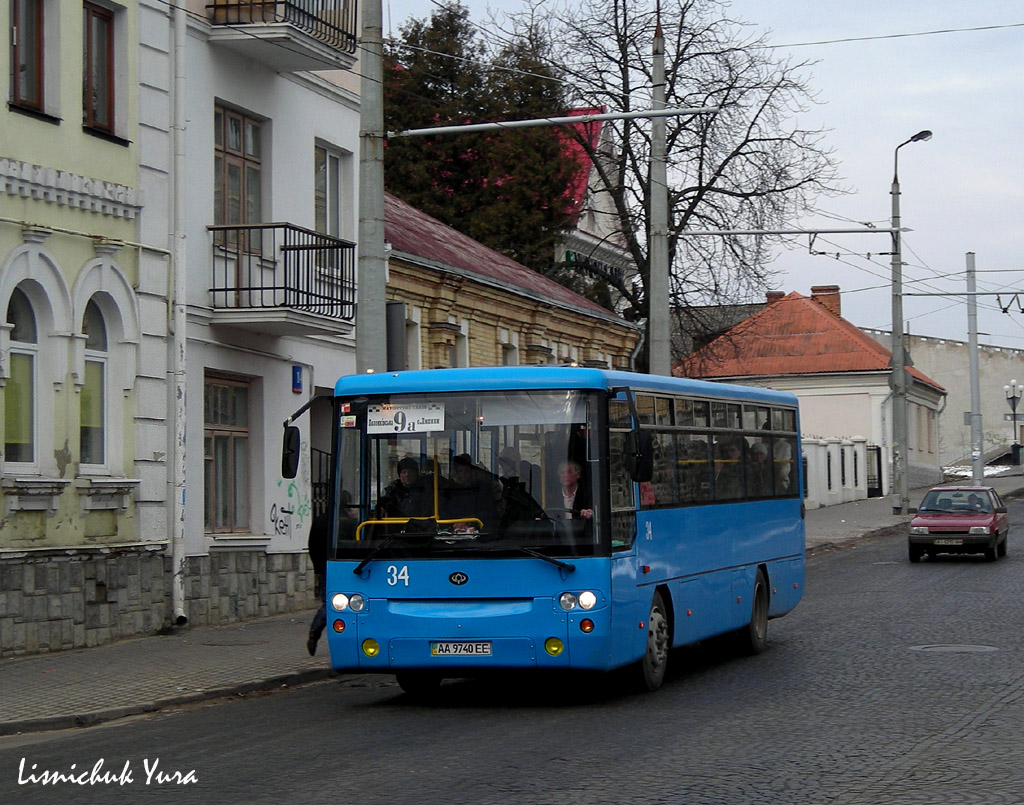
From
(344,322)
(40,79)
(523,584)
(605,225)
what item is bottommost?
(523,584)

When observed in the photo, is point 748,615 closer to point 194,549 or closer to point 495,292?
point 194,549

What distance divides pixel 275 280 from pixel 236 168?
1547 millimetres

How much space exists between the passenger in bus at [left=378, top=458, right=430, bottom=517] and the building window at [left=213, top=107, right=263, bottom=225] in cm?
864

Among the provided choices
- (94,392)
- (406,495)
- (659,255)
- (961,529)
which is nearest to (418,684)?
(406,495)

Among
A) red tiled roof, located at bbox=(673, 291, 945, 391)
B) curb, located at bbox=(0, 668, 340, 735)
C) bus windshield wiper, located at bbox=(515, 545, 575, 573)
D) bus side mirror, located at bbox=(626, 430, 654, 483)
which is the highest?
red tiled roof, located at bbox=(673, 291, 945, 391)

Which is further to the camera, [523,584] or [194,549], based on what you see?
[194,549]

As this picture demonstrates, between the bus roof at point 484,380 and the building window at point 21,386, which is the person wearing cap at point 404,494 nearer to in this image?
the bus roof at point 484,380

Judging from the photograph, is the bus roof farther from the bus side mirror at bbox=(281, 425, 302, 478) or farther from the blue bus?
the bus side mirror at bbox=(281, 425, 302, 478)

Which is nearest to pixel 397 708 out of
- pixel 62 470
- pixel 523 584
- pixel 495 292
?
pixel 523 584

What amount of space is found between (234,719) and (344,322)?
32.6 ft

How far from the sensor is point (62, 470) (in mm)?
16750

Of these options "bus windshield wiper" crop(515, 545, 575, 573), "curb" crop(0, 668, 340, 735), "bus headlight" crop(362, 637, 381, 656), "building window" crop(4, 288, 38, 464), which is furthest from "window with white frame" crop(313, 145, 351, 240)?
"bus windshield wiper" crop(515, 545, 575, 573)

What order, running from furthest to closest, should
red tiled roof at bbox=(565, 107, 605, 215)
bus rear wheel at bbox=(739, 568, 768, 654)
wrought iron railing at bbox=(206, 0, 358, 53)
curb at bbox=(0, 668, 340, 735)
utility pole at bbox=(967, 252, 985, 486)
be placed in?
utility pole at bbox=(967, 252, 985, 486) → red tiled roof at bbox=(565, 107, 605, 215) → wrought iron railing at bbox=(206, 0, 358, 53) → bus rear wheel at bbox=(739, 568, 768, 654) → curb at bbox=(0, 668, 340, 735)

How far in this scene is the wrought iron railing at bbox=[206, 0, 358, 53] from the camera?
1997cm
